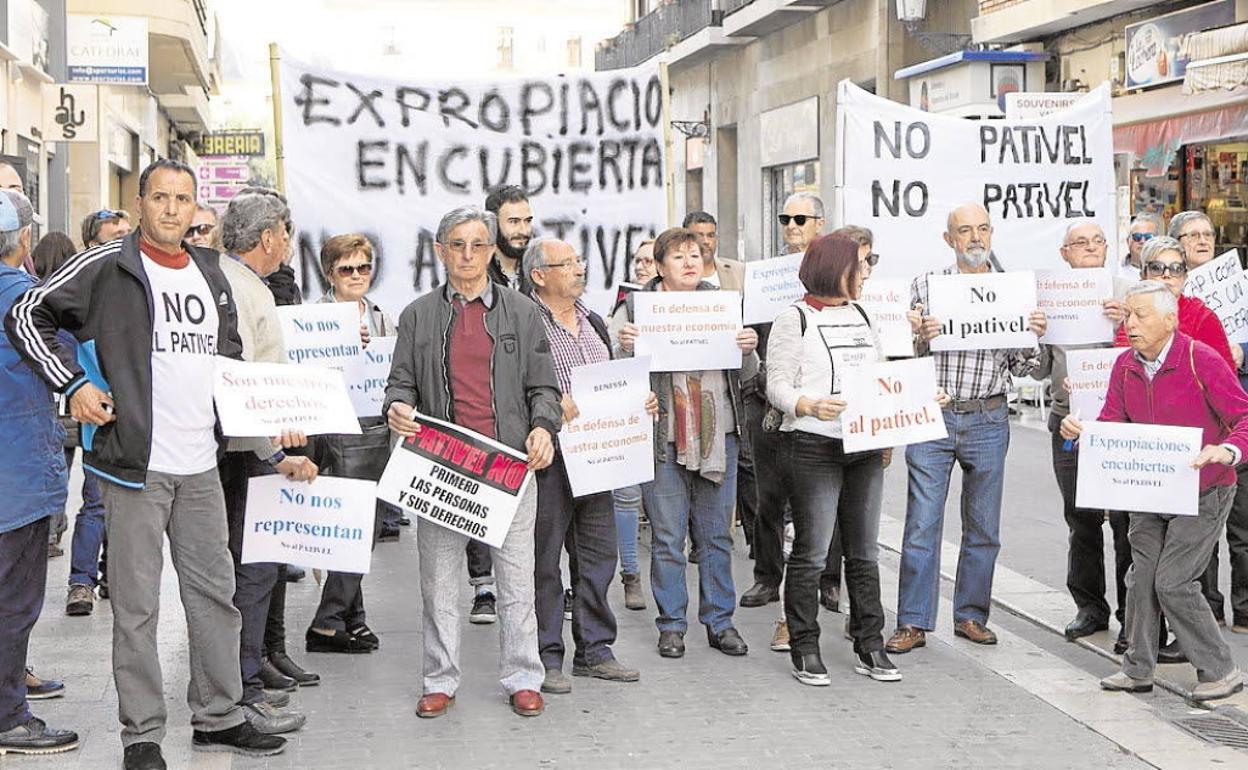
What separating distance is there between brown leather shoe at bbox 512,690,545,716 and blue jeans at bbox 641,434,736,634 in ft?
3.83

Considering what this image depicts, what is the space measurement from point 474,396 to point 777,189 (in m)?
27.9

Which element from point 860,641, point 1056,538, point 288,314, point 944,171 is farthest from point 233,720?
point 1056,538

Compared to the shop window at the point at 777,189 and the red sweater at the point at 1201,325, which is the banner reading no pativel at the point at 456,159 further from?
the shop window at the point at 777,189

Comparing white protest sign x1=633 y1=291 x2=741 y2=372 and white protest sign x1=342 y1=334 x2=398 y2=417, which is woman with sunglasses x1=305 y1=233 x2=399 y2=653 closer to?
white protest sign x1=342 y1=334 x2=398 y2=417

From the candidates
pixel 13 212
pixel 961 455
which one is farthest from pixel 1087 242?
pixel 13 212

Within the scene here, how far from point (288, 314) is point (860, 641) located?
2.87 meters

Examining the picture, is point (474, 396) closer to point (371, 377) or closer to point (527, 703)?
point (527, 703)

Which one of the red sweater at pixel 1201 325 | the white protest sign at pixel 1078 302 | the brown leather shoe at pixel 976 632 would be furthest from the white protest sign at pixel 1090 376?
the brown leather shoe at pixel 976 632

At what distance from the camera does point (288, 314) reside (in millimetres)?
7453

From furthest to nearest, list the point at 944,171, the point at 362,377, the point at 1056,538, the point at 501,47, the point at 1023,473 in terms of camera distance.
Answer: the point at 501,47, the point at 1023,473, the point at 1056,538, the point at 944,171, the point at 362,377

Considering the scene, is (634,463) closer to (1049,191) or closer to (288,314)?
(288,314)

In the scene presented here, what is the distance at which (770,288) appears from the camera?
28.0ft

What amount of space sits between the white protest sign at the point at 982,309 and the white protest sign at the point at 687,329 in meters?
0.92

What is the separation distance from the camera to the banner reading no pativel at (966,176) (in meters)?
9.23
